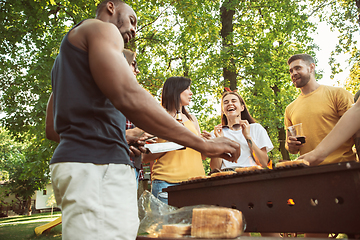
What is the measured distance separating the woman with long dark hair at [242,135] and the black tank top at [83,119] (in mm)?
2573

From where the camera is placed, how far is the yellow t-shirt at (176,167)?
3170mm

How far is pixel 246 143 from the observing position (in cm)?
371

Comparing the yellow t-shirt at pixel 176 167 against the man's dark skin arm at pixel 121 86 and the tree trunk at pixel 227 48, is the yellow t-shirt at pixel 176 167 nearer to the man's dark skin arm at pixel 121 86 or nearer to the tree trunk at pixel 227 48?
the man's dark skin arm at pixel 121 86

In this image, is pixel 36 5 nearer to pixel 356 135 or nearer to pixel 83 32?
pixel 83 32

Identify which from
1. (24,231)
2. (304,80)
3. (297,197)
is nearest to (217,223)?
(297,197)

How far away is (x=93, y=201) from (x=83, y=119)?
371 millimetres

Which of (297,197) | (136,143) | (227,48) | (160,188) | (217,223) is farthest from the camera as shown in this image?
(227,48)

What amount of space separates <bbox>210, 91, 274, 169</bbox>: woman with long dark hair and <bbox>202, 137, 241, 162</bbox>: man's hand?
226 centimetres

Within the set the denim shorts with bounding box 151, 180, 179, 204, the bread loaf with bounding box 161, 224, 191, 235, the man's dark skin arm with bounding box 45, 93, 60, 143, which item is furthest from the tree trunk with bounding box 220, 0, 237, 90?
the man's dark skin arm with bounding box 45, 93, 60, 143

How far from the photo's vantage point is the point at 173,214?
2.49 meters

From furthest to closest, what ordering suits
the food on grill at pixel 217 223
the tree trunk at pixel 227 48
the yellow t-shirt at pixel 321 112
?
the tree trunk at pixel 227 48
the yellow t-shirt at pixel 321 112
the food on grill at pixel 217 223

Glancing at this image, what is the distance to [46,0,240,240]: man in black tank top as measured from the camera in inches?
44.0

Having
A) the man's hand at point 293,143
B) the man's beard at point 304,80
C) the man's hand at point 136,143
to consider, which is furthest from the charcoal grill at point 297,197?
the man's beard at point 304,80

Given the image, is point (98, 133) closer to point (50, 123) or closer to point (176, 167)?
point (50, 123)
